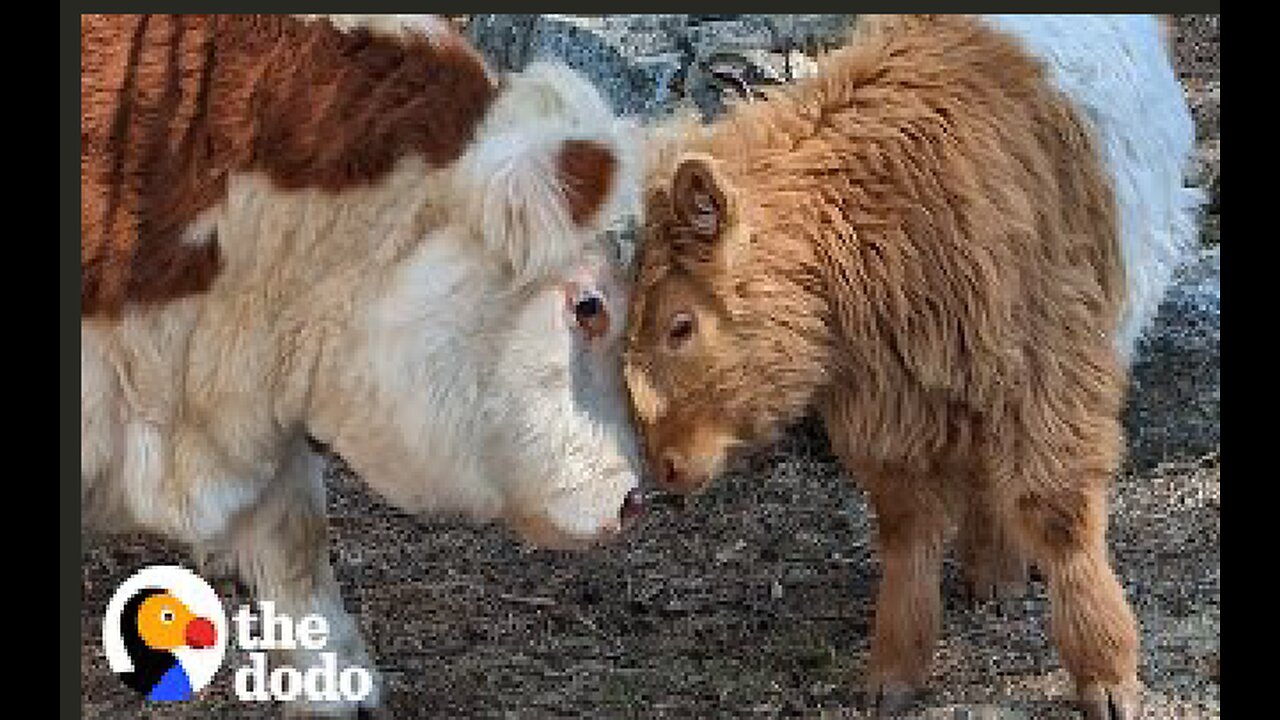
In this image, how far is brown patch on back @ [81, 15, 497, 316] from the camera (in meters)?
4.74

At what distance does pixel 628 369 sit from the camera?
16.7ft

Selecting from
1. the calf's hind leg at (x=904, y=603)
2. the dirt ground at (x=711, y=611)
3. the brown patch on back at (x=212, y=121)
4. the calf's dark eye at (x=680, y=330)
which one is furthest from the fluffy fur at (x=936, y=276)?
the brown patch on back at (x=212, y=121)

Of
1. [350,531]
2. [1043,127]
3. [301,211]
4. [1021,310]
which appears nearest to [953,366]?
[1021,310]

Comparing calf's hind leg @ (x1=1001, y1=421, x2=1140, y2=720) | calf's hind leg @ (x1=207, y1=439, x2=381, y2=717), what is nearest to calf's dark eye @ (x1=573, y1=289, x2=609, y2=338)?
calf's hind leg @ (x1=207, y1=439, x2=381, y2=717)

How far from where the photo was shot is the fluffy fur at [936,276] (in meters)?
5.11

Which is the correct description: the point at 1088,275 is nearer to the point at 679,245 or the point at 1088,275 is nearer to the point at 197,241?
the point at 679,245

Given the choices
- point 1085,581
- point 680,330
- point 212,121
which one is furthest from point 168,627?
point 1085,581

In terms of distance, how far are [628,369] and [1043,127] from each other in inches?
49.4

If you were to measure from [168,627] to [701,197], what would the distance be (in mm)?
1799

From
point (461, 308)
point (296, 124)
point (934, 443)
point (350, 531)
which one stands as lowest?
point (350, 531)

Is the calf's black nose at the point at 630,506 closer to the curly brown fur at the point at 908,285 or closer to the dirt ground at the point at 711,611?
the curly brown fur at the point at 908,285

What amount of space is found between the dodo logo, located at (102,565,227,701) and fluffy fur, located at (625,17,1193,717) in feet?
4.10

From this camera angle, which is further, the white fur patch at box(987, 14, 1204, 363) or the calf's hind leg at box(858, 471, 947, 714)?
the calf's hind leg at box(858, 471, 947, 714)

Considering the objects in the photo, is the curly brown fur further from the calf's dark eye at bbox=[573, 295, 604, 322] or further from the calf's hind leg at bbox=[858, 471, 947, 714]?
the calf's hind leg at bbox=[858, 471, 947, 714]
